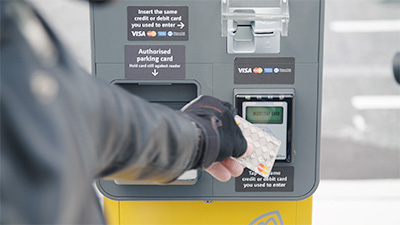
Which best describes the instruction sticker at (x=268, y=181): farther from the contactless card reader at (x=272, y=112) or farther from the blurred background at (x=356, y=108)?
the blurred background at (x=356, y=108)

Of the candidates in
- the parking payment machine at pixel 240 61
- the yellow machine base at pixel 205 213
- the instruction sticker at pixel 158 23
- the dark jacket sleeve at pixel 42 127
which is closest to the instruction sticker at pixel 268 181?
the parking payment machine at pixel 240 61

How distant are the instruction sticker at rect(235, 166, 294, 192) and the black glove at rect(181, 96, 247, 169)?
0.38 m

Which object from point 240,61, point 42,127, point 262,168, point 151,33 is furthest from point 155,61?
point 42,127

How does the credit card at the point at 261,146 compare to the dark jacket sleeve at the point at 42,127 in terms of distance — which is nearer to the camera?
the dark jacket sleeve at the point at 42,127

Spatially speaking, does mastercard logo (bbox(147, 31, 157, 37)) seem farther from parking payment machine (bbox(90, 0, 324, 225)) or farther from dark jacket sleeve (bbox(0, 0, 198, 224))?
dark jacket sleeve (bbox(0, 0, 198, 224))

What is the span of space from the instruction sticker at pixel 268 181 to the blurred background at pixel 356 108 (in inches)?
88.0

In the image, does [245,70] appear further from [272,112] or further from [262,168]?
[262,168]

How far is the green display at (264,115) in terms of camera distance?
1795mm

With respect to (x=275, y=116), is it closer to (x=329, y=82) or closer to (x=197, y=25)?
(x=197, y=25)

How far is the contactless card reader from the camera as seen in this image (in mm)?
1774

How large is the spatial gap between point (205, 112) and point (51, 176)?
2.77 ft

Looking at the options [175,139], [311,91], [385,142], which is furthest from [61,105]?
[385,142]

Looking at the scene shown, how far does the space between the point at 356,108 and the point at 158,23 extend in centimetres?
510

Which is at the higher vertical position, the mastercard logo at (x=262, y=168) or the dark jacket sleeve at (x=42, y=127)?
the dark jacket sleeve at (x=42, y=127)
